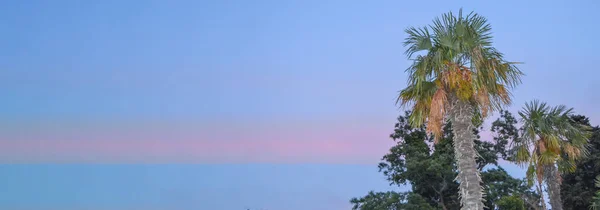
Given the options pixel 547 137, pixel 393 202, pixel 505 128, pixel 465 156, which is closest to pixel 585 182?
pixel 505 128

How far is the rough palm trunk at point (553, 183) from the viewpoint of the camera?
22.4m

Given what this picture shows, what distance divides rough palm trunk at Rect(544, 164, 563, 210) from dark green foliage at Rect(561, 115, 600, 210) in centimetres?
1293

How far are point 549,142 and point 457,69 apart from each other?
10179 millimetres

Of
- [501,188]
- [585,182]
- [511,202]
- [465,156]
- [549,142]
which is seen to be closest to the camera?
[465,156]

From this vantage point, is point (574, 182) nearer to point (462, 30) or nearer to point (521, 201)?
point (521, 201)

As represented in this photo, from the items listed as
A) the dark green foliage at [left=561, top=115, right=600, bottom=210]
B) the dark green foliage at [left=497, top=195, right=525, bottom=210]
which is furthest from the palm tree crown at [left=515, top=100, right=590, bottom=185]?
the dark green foliage at [left=561, top=115, right=600, bottom=210]

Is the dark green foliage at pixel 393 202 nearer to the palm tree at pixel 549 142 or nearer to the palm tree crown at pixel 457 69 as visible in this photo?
the palm tree at pixel 549 142

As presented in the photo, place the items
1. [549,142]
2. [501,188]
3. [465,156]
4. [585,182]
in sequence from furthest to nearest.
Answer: [585,182]
[501,188]
[549,142]
[465,156]

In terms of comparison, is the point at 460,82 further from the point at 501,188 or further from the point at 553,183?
the point at 501,188

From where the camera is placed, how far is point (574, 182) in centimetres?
3616

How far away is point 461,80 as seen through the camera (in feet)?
46.6

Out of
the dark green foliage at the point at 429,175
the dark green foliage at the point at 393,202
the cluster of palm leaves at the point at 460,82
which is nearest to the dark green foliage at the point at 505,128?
the dark green foliage at the point at 429,175

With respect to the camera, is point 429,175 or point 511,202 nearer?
point 511,202

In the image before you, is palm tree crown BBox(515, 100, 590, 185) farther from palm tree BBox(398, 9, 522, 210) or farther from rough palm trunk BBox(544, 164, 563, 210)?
palm tree BBox(398, 9, 522, 210)
